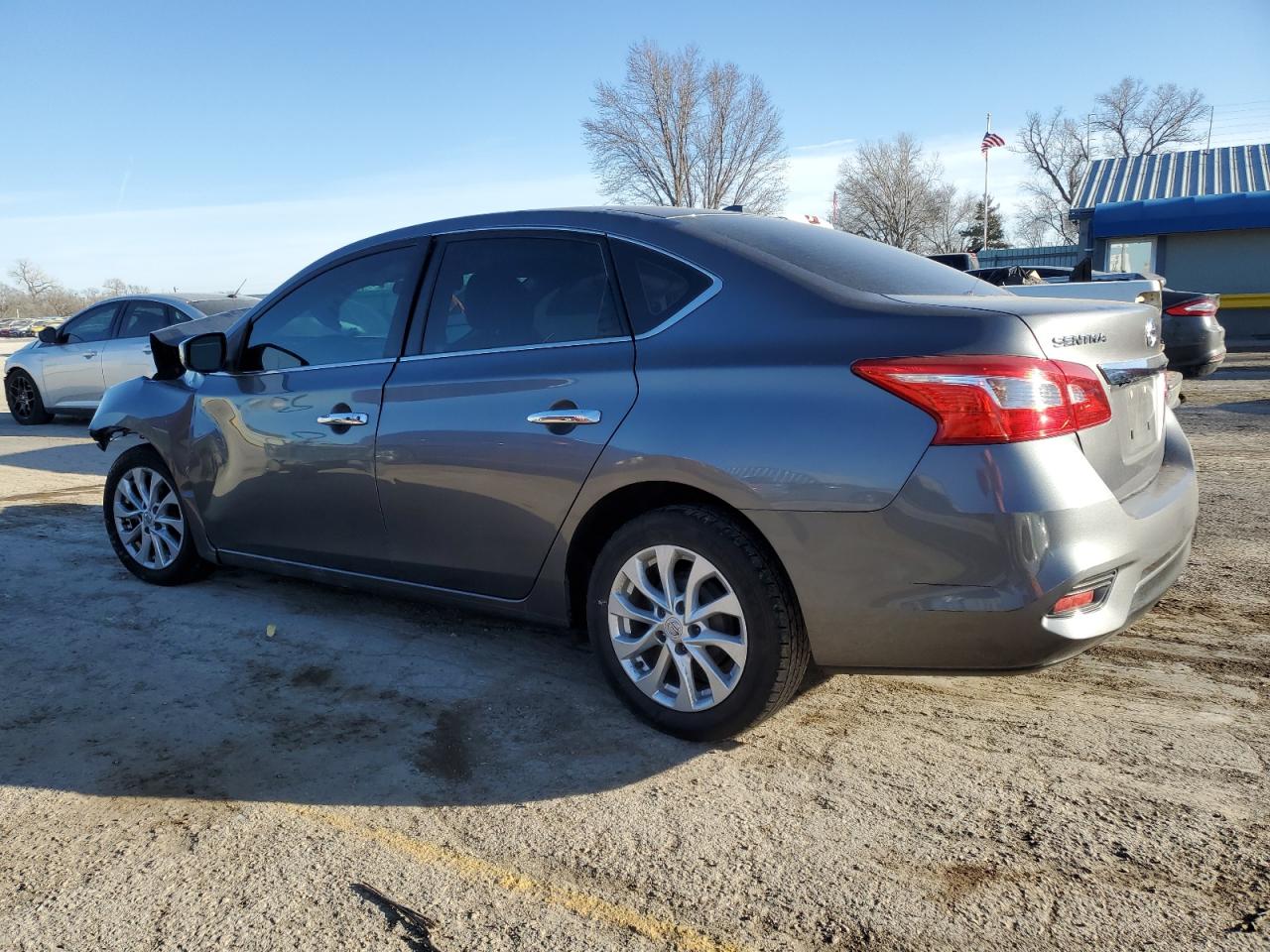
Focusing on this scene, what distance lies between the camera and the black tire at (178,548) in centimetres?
511

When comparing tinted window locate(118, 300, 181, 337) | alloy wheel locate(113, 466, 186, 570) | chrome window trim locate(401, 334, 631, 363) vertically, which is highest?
tinted window locate(118, 300, 181, 337)

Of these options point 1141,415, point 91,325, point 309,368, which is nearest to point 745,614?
point 1141,415

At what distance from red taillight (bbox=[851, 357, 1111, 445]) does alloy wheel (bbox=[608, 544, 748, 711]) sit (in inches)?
30.7

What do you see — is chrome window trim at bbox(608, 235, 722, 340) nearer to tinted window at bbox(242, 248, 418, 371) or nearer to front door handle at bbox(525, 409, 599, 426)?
front door handle at bbox(525, 409, 599, 426)

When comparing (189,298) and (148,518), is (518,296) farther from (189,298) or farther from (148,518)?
(189,298)

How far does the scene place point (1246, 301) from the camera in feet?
77.0

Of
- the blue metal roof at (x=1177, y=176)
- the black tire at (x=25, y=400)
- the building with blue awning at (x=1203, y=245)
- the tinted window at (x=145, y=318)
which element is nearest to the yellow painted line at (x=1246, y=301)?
the building with blue awning at (x=1203, y=245)

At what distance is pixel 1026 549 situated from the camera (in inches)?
107

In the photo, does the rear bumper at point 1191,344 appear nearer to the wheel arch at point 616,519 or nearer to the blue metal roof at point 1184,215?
the wheel arch at point 616,519

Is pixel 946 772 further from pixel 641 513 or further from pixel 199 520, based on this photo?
pixel 199 520

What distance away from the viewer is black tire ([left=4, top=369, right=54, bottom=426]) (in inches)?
522

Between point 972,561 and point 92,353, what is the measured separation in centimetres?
1227

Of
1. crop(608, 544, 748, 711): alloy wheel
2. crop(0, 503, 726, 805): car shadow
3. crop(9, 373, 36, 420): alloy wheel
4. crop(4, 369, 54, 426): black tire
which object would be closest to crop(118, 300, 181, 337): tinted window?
crop(4, 369, 54, 426): black tire

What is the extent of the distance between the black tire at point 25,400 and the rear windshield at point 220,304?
127 inches
